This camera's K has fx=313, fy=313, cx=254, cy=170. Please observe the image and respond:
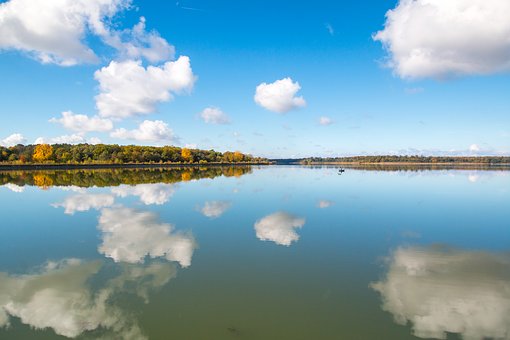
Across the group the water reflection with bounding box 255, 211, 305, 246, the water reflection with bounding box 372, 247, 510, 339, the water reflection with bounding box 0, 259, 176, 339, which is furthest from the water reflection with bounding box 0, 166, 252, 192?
the water reflection with bounding box 372, 247, 510, 339

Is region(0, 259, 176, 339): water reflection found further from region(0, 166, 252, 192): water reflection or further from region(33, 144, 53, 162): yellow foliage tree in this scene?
region(33, 144, 53, 162): yellow foliage tree

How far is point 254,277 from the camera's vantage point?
32.0 ft

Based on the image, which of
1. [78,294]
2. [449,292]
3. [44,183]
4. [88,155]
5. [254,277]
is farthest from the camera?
[88,155]

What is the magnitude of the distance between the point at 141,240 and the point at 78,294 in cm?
543

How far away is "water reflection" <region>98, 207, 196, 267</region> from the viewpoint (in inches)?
468

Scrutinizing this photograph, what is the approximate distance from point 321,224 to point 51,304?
13.2 meters

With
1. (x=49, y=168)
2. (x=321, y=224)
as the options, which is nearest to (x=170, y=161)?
(x=49, y=168)

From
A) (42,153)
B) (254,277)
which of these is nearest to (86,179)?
(254,277)

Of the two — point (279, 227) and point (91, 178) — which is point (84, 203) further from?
point (91, 178)

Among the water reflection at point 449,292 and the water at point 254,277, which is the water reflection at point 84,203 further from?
the water reflection at point 449,292

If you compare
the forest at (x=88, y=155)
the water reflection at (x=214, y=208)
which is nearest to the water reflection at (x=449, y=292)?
the water reflection at (x=214, y=208)

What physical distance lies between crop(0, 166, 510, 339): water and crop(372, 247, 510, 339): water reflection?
4 cm

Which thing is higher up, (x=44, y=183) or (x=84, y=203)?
(x=44, y=183)

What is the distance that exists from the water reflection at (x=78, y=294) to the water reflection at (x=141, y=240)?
105 cm
